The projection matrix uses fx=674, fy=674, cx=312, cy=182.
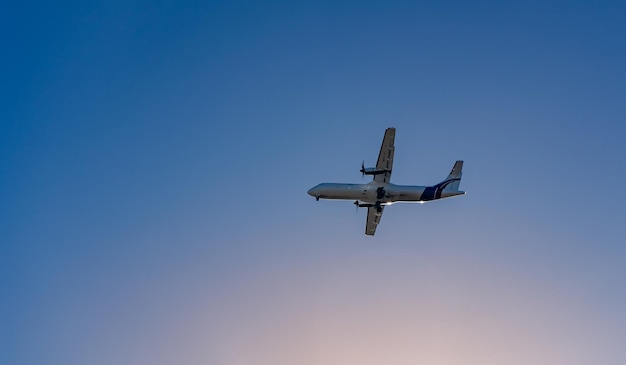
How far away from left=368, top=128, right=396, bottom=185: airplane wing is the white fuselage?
3.60 feet

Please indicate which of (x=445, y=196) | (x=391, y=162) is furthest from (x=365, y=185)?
(x=445, y=196)

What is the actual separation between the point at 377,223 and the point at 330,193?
14787 mm

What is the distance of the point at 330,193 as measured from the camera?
104 m

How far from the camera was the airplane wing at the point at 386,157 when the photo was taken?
338ft

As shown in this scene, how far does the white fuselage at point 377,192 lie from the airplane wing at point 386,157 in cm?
110

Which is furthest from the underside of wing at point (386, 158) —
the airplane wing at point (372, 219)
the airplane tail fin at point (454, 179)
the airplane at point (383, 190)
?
the airplane wing at point (372, 219)

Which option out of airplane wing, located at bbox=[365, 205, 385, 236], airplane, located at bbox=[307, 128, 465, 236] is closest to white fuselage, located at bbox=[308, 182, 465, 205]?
airplane, located at bbox=[307, 128, 465, 236]

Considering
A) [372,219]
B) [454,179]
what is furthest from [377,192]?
[454,179]

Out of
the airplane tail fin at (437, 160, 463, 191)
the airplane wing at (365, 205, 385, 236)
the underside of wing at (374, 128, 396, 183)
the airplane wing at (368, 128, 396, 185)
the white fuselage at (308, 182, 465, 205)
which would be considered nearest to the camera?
the airplane wing at (368, 128, 396, 185)

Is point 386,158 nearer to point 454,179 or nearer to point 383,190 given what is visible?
point 383,190

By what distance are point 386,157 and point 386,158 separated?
0.54ft

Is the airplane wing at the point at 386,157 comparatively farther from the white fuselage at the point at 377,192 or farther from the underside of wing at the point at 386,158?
the white fuselage at the point at 377,192

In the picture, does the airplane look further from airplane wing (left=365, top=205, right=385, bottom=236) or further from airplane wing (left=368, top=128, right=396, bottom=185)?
airplane wing (left=365, top=205, right=385, bottom=236)

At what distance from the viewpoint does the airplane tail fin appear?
4225 inches
